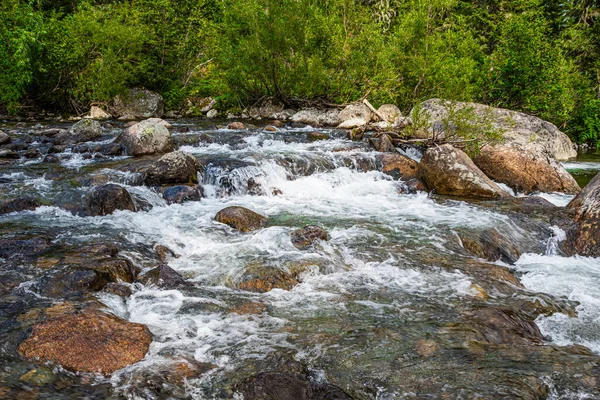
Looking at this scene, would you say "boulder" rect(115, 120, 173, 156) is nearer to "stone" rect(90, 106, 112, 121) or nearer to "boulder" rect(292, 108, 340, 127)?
"boulder" rect(292, 108, 340, 127)

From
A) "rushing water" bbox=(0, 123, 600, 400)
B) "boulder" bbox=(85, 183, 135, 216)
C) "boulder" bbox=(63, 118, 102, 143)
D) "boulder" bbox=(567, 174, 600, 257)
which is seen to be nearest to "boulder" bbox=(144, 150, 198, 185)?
"rushing water" bbox=(0, 123, 600, 400)

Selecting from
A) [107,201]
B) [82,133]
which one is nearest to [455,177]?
[107,201]

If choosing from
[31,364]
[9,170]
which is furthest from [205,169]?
[31,364]

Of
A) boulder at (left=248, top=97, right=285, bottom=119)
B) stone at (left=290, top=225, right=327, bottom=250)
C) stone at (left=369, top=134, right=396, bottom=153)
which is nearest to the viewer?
stone at (left=290, top=225, right=327, bottom=250)

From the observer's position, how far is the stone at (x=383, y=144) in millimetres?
12477

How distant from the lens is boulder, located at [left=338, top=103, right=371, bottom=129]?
17.0 metres

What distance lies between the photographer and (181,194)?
8898mm

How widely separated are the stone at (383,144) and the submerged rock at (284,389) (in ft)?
32.2

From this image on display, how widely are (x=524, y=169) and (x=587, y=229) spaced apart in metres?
4.24

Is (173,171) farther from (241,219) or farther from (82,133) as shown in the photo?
(82,133)

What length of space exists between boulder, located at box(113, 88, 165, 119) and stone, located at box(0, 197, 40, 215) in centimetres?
1353

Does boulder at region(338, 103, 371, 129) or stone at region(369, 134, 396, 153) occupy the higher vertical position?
stone at region(369, 134, 396, 153)

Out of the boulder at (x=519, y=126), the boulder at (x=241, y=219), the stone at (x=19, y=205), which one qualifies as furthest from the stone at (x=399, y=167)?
the stone at (x=19, y=205)

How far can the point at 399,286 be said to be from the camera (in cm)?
527
